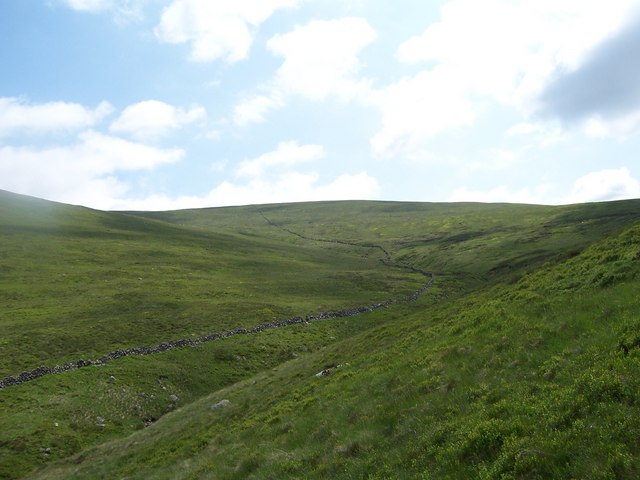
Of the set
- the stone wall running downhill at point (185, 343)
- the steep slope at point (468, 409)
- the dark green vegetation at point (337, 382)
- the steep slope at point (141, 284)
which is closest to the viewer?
the steep slope at point (468, 409)

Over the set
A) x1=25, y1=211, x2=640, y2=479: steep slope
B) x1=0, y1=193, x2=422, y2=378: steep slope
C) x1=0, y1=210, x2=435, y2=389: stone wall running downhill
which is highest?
x1=25, y1=211, x2=640, y2=479: steep slope

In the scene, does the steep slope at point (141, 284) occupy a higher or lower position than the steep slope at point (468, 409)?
lower

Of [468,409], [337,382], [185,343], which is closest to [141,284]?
[185,343]

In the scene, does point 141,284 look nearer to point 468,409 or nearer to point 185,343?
point 185,343

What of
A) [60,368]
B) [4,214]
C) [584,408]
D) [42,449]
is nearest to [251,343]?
[60,368]

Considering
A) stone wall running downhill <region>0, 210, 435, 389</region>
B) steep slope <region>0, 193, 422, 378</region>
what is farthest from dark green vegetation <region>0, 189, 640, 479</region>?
stone wall running downhill <region>0, 210, 435, 389</region>

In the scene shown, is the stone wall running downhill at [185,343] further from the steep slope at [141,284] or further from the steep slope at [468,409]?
the steep slope at [468,409]

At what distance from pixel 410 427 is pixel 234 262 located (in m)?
119

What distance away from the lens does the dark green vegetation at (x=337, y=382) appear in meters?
12.9

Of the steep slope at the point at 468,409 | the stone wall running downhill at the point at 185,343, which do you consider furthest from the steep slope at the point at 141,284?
the steep slope at the point at 468,409

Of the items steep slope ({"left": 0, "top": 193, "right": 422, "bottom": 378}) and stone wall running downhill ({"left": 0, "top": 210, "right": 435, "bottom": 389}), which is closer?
stone wall running downhill ({"left": 0, "top": 210, "right": 435, "bottom": 389})

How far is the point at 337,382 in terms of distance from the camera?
27609 mm

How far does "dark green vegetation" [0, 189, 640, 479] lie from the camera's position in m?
12.9

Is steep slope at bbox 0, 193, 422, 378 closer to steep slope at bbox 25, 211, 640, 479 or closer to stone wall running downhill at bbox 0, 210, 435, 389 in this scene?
stone wall running downhill at bbox 0, 210, 435, 389
